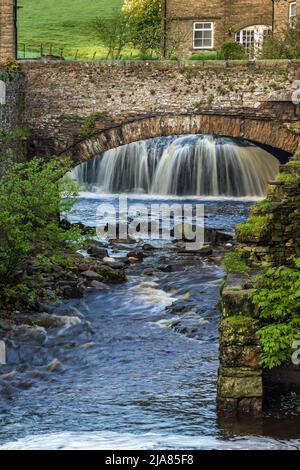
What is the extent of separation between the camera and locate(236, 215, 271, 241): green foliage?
57.3 feet

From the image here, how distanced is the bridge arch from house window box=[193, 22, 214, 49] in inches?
794

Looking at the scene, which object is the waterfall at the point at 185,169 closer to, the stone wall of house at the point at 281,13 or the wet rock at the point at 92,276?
the stone wall of house at the point at 281,13

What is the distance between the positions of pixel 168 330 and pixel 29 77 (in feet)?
41.0

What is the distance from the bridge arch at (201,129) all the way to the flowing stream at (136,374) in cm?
336

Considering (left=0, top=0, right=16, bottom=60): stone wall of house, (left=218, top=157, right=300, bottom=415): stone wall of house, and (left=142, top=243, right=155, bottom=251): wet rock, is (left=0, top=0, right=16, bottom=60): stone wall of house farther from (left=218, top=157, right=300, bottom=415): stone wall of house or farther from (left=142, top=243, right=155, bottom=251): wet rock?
(left=218, top=157, right=300, bottom=415): stone wall of house

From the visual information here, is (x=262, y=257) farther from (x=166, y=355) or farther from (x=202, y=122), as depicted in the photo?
(x=202, y=122)

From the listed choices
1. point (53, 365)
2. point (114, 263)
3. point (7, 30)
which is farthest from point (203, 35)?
point (53, 365)

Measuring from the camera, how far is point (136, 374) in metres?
17.6

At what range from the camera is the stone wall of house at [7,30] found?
124ft

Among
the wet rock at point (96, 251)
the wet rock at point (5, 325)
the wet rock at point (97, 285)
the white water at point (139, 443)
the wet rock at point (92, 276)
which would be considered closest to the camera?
the white water at point (139, 443)

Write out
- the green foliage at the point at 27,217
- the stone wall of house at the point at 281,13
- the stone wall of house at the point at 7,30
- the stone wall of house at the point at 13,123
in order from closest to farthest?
1. the green foliage at the point at 27,217
2. the stone wall of house at the point at 13,123
3. the stone wall of house at the point at 7,30
4. the stone wall of house at the point at 281,13

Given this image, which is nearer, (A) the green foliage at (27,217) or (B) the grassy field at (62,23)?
(A) the green foliage at (27,217)

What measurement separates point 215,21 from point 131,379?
34.9 metres

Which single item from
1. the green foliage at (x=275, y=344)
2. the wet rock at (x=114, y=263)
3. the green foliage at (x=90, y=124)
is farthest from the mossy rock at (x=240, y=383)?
the green foliage at (x=90, y=124)
